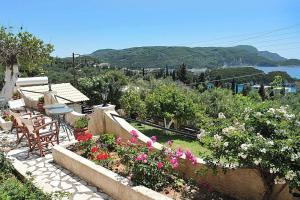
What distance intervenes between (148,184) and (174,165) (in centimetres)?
52

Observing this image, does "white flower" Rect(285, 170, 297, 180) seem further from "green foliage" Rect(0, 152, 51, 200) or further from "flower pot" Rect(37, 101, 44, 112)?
"flower pot" Rect(37, 101, 44, 112)

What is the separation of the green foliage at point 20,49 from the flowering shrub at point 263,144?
11.9 meters

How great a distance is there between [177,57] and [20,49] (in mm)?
129751

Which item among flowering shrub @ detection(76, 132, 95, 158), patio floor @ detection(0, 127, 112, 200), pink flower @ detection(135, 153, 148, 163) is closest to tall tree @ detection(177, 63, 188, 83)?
patio floor @ detection(0, 127, 112, 200)

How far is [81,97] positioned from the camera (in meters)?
16.4

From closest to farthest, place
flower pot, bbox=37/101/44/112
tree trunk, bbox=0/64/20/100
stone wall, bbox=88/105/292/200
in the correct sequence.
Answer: stone wall, bbox=88/105/292/200
flower pot, bbox=37/101/44/112
tree trunk, bbox=0/64/20/100

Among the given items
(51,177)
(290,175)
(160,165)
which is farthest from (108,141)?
(290,175)

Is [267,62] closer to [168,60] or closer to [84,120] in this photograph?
[168,60]

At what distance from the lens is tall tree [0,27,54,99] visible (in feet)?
47.2

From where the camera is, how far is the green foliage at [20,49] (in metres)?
14.4

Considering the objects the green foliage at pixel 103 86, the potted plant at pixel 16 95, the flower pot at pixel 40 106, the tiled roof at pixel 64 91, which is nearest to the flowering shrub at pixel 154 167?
the flower pot at pixel 40 106

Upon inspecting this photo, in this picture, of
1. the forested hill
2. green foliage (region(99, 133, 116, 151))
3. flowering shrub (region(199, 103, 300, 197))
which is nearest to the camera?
flowering shrub (region(199, 103, 300, 197))

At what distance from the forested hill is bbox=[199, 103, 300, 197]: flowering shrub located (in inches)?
4689

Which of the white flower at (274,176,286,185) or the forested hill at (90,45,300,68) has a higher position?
the forested hill at (90,45,300,68)
